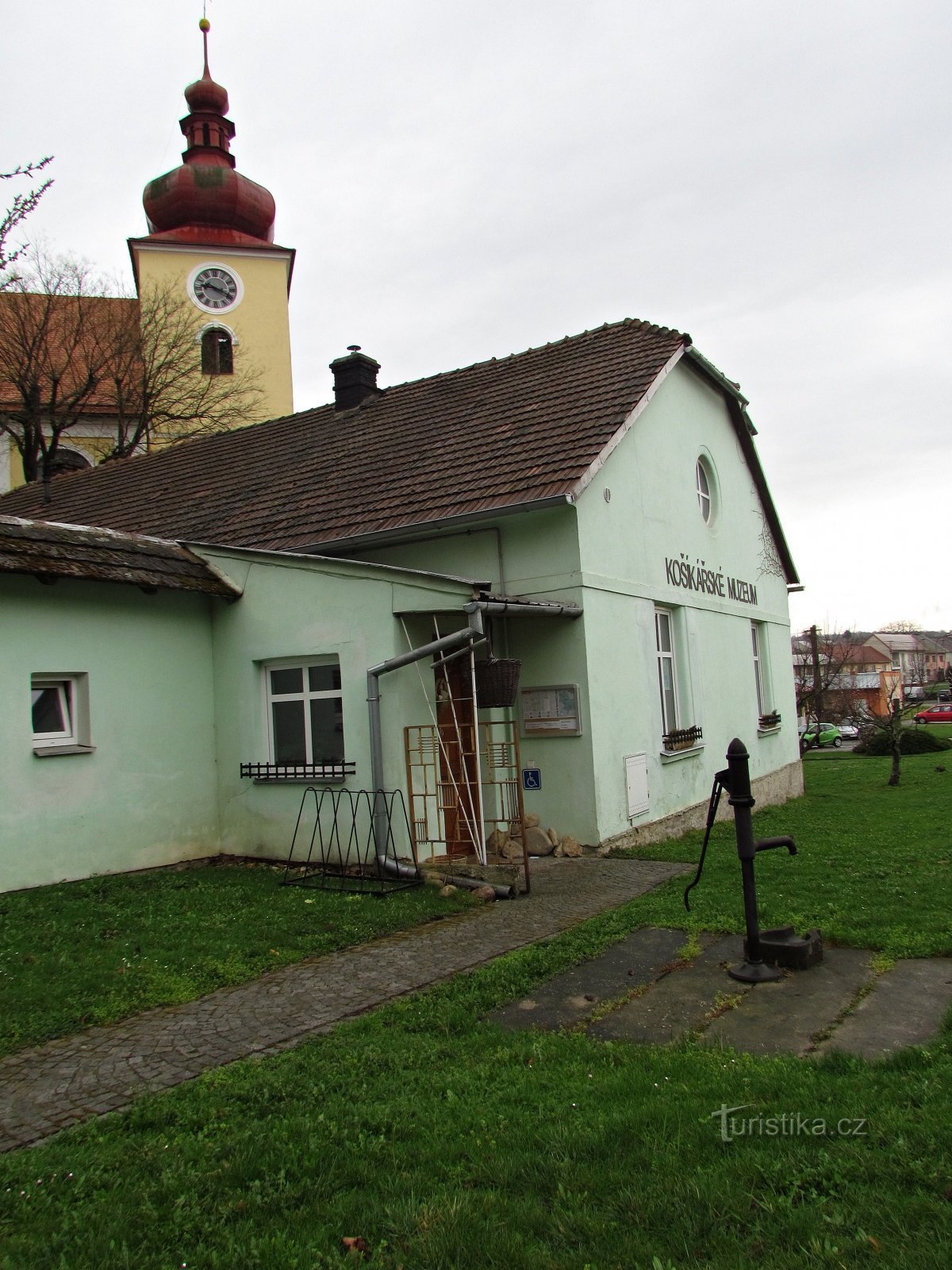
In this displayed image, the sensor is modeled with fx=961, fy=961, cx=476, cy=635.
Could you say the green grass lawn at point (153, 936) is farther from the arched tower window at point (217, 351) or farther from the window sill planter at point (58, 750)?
the arched tower window at point (217, 351)

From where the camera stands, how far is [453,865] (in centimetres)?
909

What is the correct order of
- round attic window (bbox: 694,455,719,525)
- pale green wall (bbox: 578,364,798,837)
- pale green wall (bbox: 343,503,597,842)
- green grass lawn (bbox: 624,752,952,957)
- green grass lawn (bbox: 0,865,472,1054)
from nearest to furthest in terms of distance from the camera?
green grass lawn (bbox: 0,865,472,1054) < green grass lawn (bbox: 624,752,952,957) < pale green wall (bbox: 343,503,597,842) < pale green wall (bbox: 578,364,798,837) < round attic window (bbox: 694,455,719,525)

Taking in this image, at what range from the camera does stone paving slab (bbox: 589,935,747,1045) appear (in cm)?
487

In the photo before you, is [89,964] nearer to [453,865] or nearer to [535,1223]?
[453,865]

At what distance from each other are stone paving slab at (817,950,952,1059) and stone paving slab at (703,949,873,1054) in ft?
0.32

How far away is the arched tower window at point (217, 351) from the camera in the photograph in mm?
35656

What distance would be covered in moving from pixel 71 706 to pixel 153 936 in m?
3.51

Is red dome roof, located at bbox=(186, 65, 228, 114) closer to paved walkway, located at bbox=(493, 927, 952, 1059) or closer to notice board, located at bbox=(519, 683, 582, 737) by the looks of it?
notice board, located at bbox=(519, 683, 582, 737)

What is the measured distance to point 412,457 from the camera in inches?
520

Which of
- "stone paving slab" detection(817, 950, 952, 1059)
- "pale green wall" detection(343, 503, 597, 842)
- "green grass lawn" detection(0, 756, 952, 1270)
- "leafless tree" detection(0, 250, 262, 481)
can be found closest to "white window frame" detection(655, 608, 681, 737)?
"pale green wall" detection(343, 503, 597, 842)

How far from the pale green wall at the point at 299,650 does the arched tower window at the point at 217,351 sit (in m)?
26.7

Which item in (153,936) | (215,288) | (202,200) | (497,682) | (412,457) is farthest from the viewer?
(202,200)

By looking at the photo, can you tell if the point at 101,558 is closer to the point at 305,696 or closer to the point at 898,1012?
the point at 305,696

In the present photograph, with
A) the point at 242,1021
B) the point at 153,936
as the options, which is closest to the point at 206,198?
the point at 153,936
